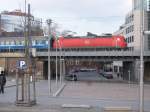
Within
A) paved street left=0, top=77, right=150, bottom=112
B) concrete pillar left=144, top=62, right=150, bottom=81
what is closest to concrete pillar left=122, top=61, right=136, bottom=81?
concrete pillar left=144, top=62, right=150, bottom=81

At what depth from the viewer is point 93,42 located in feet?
298

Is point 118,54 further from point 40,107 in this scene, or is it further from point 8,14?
point 40,107

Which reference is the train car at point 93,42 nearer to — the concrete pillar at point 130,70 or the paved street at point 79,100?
the concrete pillar at point 130,70

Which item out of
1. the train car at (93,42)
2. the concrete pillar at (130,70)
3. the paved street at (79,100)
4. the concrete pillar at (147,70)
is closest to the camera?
the paved street at (79,100)

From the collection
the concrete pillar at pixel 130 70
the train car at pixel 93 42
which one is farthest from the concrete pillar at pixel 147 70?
the train car at pixel 93 42

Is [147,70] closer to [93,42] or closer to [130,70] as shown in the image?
[130,70]

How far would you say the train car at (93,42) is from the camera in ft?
290

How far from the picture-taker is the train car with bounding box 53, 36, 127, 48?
290 feet

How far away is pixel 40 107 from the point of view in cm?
2369

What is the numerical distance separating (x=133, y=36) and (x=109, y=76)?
21.2m

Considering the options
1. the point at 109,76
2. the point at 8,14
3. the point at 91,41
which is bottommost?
the point at 109,76

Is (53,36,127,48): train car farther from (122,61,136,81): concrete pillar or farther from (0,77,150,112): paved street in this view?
(0,77,150,112): paved street

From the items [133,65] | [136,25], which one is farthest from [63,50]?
[136,25]

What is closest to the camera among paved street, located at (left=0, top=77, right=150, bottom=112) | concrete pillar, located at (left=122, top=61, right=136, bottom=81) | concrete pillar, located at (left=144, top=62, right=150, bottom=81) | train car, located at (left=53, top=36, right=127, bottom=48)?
paved street, located at (left=0, top=77, right=150, bottom=112)
